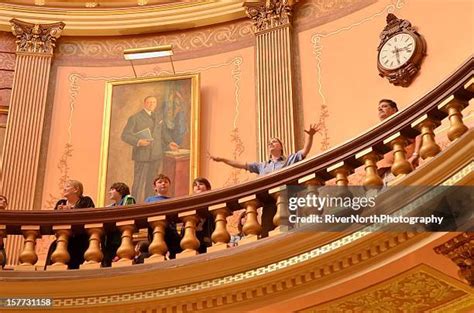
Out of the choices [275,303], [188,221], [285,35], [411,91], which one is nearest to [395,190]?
[275,303]

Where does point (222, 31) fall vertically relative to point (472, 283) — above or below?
above

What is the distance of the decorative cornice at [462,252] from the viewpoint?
18.2 ft

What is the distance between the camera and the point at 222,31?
39.8 feet

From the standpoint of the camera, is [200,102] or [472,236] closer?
[472,236]

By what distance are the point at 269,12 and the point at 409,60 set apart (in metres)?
2.63

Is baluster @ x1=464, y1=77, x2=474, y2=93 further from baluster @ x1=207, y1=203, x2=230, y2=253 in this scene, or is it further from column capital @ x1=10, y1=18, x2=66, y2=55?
column capital @ x1=10, y1=18, x2=66, y2=55

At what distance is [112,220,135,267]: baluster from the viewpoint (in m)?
6.61

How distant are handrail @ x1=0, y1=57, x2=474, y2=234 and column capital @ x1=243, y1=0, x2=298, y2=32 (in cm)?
534

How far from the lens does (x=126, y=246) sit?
22.0 feet

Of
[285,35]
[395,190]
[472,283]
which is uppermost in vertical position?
[285,35]

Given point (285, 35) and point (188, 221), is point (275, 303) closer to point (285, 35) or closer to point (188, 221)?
point (188, 221)

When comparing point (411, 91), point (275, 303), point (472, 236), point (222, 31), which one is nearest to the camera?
point (472, 236)

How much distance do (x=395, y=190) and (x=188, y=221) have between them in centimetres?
184

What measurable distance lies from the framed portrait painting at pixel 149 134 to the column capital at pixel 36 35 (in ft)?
3.95
